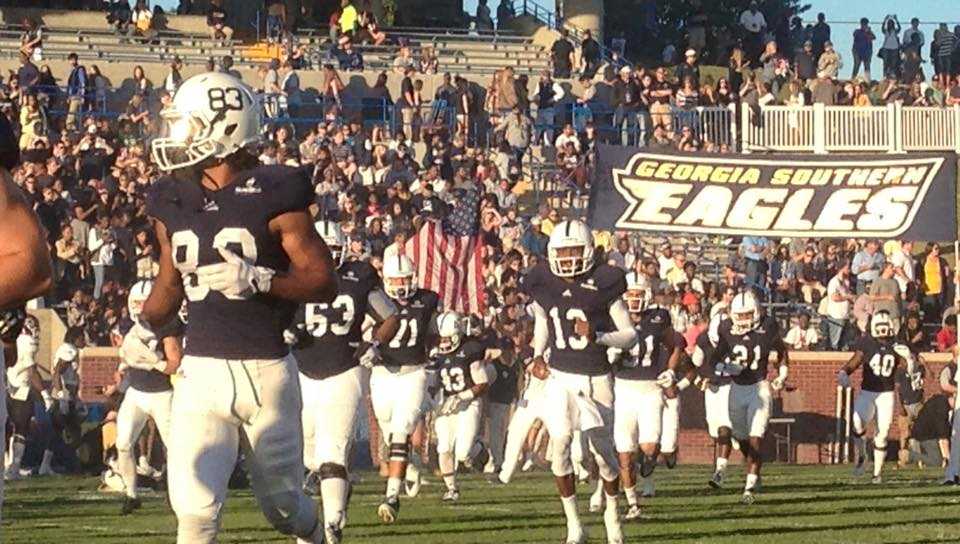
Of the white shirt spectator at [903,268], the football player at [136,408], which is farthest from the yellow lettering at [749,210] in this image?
the football player at [136,408]

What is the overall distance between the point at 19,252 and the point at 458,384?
14.2 m

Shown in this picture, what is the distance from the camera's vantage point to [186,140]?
8492mm

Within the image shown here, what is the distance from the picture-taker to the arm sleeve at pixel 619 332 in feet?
45.3

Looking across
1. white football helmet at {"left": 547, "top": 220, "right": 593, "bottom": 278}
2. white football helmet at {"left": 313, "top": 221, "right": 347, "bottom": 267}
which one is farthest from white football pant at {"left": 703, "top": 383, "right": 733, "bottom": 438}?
white football helmet at {"left": 313, "top": 221, "right": 347, "bottom": 267}

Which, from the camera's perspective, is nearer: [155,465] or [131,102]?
[155,465]

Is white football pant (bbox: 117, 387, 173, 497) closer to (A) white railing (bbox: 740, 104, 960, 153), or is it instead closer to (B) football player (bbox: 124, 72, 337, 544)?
(B) football player (bbox: 124, 72, 337, 544)

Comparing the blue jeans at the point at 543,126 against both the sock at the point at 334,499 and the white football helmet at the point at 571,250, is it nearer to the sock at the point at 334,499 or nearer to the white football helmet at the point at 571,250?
the white football helmet at the point at 571,250

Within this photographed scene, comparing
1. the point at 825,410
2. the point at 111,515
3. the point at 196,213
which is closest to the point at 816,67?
the point at 825,410

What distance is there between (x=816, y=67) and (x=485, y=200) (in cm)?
1244

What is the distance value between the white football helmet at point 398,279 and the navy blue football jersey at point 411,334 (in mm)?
71

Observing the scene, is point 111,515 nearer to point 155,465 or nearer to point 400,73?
point 155,465

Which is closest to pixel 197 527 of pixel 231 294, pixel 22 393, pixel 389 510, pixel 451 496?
pixel 231 294

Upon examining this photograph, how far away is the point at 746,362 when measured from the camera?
64.4ft

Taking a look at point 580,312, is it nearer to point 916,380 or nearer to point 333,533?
point 333,533
